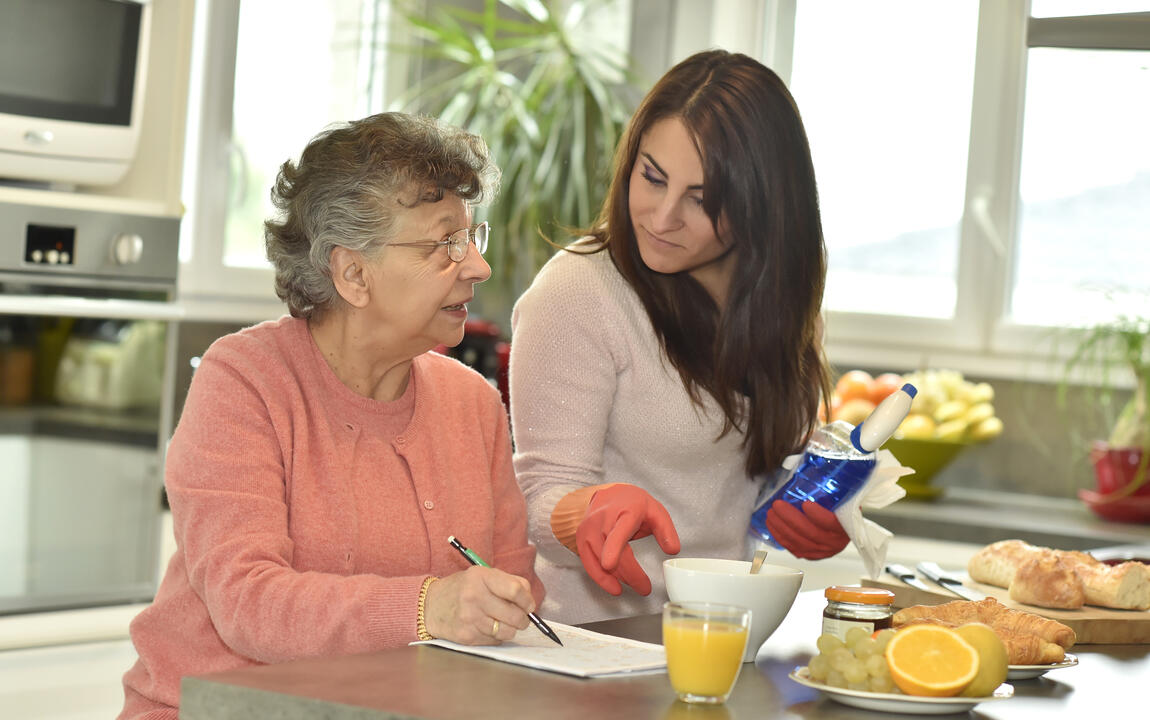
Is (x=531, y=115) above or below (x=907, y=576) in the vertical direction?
above

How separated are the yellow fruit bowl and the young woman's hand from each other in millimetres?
1893

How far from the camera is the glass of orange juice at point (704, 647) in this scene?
3.45 ft

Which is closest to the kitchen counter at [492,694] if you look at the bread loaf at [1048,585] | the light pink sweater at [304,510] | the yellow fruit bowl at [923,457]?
the light pink sweater at [304,510]

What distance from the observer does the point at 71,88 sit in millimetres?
2529

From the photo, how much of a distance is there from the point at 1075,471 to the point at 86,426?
2.41 metres

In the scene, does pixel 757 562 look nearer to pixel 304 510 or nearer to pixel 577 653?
pixel 577 653

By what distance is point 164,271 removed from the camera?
105 inches

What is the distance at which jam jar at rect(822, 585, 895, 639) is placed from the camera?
49.4 inches

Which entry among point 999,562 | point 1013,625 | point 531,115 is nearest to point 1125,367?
point 531,115

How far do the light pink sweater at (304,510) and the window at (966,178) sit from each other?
2062 millimetres

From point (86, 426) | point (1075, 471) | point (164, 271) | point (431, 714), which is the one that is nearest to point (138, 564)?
point (86, 426)

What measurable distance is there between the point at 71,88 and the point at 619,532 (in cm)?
163

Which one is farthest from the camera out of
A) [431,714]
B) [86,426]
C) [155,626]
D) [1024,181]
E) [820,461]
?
[1024,181]

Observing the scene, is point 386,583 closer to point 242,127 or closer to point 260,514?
point 260,514
